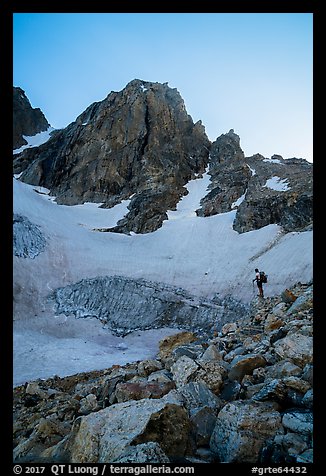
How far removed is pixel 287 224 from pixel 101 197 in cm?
2870

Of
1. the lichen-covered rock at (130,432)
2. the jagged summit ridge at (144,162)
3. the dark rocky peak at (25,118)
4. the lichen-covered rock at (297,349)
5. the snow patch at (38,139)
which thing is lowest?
the lichen-covered rock at (130,432)

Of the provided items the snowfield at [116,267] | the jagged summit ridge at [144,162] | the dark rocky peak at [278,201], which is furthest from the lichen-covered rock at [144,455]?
the jagged summit ridge at [144,162]

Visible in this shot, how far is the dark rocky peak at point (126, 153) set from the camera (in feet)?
155

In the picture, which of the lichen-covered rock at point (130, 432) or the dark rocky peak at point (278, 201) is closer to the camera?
the lichen-covered rock at point (130, 432)

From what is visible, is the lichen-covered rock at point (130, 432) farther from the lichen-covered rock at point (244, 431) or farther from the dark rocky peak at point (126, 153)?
the dark rocky peak at point (126, 153)

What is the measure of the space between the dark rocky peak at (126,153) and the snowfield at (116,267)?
1005cm

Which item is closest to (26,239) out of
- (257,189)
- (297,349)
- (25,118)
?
(297,349)

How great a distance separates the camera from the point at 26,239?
2477 centimetres

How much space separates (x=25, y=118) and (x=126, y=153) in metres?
41.4

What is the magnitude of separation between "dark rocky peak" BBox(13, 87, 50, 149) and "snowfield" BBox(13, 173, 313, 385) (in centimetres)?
4787

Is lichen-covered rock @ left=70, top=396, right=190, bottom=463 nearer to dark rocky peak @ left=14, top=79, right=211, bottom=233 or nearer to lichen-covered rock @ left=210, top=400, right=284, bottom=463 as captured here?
lichen-covered rock @ left=210, top=400, right=284, bottom=463

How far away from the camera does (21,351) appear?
13.1 m
